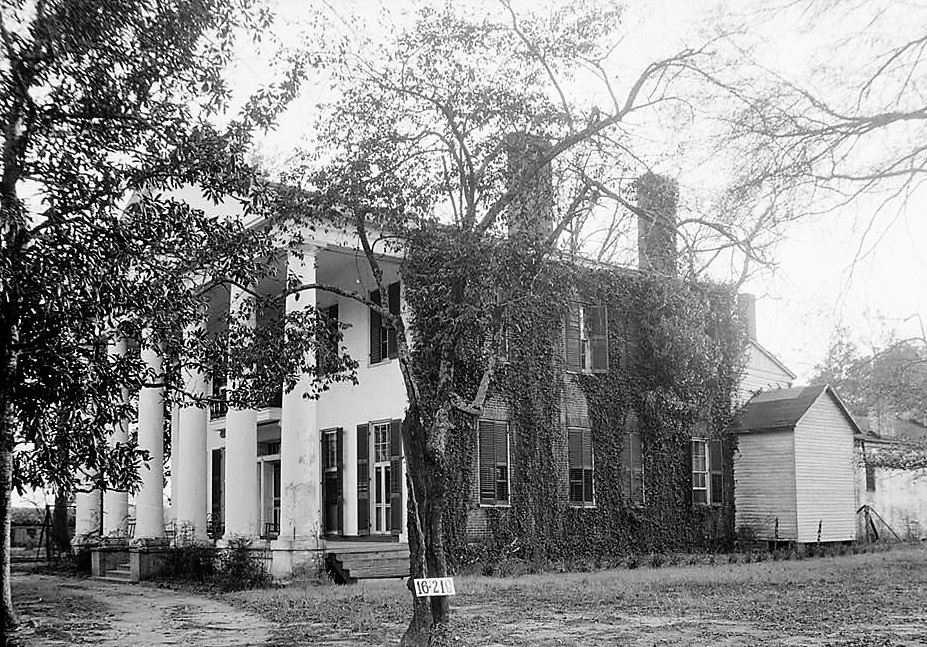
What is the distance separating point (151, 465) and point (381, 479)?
18.8 ft

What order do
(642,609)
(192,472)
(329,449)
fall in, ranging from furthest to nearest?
(329,449), (192,472), (642,609)

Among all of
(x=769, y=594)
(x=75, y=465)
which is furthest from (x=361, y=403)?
(x=75, y=465)

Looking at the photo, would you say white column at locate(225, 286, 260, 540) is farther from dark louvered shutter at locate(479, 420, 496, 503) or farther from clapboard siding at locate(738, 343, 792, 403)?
clapboard siding at locate(738, 343, 792, 403)

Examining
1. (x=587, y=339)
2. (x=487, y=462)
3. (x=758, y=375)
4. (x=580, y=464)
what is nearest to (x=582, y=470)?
(x=580, y=464)

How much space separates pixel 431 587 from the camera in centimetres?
1198

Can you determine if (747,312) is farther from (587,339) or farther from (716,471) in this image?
(587,339)

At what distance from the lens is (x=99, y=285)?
943 cm

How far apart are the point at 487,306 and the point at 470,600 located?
22.4 feet

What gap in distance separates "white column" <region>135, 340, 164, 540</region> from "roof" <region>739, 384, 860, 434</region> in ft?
53.1

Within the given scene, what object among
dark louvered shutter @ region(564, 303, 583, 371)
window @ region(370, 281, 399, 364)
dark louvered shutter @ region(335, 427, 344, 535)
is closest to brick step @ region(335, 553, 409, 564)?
dark louvered shutter @ region(335, 427, 344, 535)

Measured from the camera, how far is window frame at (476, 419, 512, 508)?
24.9 meters

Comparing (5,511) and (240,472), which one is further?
(240,472)

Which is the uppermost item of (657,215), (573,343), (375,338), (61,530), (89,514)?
(657,215)

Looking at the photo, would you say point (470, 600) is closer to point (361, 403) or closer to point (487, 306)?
point (487, 306)
